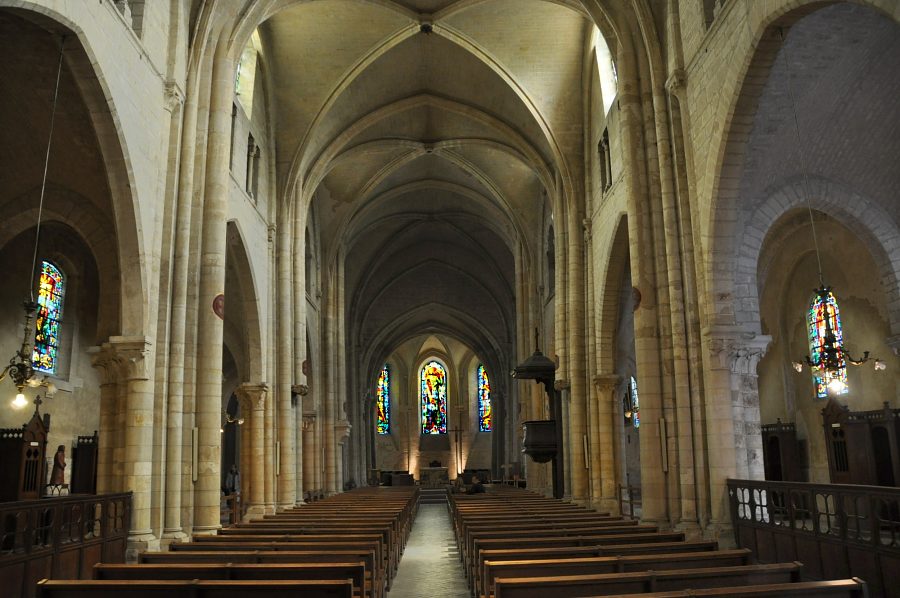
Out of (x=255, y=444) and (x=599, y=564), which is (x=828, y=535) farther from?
(x=255, y=444)

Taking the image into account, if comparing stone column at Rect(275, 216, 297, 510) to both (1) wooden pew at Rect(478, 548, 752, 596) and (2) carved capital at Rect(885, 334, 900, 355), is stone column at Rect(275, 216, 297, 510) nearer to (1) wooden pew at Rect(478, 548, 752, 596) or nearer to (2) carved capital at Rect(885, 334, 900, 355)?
(2) carved capital at Rect(885, 334, 900, 355)

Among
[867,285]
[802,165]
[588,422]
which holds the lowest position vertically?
[588,422]

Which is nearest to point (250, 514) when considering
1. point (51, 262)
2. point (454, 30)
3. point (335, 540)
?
point (51, 262)

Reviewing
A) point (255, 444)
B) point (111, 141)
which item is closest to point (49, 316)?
point (255, 444)

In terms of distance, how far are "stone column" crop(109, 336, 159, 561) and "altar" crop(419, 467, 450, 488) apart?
35.5 metres

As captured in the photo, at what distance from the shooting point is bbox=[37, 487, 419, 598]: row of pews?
236 inches

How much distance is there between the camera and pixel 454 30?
2184 centimetres

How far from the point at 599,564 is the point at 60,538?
6915 mm

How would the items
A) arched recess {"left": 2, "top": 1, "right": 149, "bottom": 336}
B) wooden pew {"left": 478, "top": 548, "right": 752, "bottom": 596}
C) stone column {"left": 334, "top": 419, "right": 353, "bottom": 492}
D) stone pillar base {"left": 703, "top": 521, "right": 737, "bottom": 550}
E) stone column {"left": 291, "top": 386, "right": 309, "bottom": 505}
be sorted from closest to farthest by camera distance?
wooden pew {"left": 478, "top": 548, "right": 752, "bottom": 596} < arched recess {"left": 2, "top": 1, "right": 149, "bottom": 336} < stone pillar base {"left": 703, "top": 521, "right": 737, "bottom": 550} < stone column {"left": 291, "top": 386, "right": 309, "bottom": 505} < stone column {"left": 334, "top": 419, "right": 353, "bottom": 492}

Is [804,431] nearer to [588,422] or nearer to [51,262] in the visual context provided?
[588,422]

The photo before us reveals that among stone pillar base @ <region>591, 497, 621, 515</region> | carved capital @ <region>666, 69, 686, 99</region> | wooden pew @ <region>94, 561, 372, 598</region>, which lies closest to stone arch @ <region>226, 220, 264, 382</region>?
stone pillar base @ <region>591, 497, 621, 515</region>

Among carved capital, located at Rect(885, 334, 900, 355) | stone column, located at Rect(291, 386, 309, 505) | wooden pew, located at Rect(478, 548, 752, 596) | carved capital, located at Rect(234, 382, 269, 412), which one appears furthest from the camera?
stone column, located at Rect(291, 386, 309, 505)

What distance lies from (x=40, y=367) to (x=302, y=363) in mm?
8018

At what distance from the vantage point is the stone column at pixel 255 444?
20.2m
